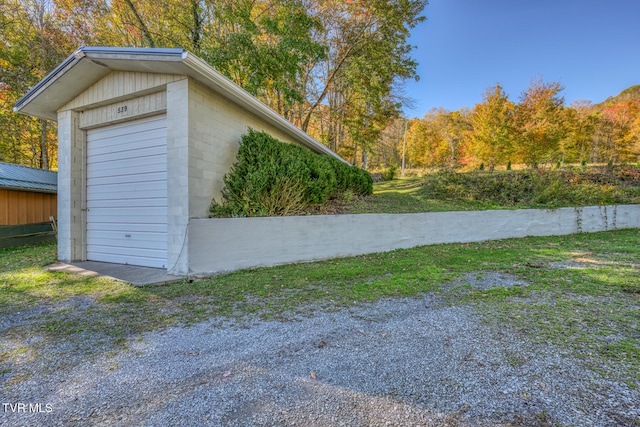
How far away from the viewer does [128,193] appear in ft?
18.0

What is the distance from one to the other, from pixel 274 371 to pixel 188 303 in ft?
6.47

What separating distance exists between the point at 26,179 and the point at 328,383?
11.1 meters

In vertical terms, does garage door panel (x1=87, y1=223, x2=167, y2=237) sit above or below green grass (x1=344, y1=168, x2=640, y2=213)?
below

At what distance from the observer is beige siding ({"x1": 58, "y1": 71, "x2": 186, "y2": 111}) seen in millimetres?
4832

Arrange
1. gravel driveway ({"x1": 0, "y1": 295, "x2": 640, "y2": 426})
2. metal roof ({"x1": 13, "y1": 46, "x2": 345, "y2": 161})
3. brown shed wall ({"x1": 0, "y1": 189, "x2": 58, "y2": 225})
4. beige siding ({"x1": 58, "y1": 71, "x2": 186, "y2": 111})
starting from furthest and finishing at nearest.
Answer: brown shed wall ({"x1": 0, "y1": 189, "x2": 58, "y2": 225}) < beige siding ({"x1": 58, "y1": 71, "x2": 186, "y2": 111}) < metal roof ({"x1": 13, "y1": 46, "x2": 345, "y2": 161}) < gravel driveway ({"x1": 0, "y1": 295, "x2": 640, "y2": 426})

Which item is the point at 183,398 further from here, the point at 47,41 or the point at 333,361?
the point at 47,41

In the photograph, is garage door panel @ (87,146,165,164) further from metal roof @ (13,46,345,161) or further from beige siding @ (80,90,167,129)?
metal roof @ (13,46,345,161)

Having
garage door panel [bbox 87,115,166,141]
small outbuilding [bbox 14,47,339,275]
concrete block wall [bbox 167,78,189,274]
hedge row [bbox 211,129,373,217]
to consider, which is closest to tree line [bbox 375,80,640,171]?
hedge row [bbox 211,129,373,217]

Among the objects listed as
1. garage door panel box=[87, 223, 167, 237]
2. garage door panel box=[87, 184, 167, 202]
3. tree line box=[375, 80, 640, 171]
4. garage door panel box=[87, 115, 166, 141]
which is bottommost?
garage door panel box=[87, 223, 167, 237]

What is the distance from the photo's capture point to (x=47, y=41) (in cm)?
1103

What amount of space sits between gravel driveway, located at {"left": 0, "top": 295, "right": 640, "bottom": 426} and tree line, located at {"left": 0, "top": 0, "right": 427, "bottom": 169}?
31.0 feet

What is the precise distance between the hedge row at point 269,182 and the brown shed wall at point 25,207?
22.6 feet

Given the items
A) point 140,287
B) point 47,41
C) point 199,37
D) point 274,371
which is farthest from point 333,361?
point 47,41

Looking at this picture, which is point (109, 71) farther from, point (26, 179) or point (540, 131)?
point (540, 131)
